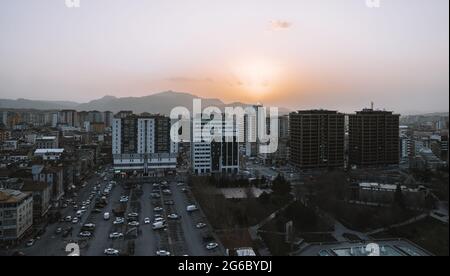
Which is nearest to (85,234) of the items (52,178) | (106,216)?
(106,216)

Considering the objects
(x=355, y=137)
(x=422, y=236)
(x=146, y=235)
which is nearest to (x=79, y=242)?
(x=146, y=235)

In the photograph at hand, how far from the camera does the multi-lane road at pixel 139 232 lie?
330 centimetres

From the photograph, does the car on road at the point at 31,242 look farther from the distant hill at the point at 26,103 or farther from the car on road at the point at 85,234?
the distant hill at the point at 26,103

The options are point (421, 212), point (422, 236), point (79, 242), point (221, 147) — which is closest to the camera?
point (422, 236)

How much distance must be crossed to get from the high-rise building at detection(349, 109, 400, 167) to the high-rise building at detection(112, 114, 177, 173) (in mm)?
4180

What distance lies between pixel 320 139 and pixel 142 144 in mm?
3897

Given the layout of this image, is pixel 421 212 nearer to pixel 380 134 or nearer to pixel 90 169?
pixel 380 134

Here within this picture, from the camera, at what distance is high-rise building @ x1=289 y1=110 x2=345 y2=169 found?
8.28 metres

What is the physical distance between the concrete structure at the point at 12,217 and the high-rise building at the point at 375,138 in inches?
273

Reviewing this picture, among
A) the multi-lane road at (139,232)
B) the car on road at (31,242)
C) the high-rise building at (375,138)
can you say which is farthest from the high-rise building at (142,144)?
the high-rise building at (375,138)

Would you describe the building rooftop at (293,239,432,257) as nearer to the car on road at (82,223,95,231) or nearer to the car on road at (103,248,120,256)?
the car on road at (103,248,120,256)

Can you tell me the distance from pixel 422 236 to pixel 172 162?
5448 millimetres

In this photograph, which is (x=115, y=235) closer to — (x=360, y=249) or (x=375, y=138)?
(x=360, y=249)

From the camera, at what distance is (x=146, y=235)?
374 cm
